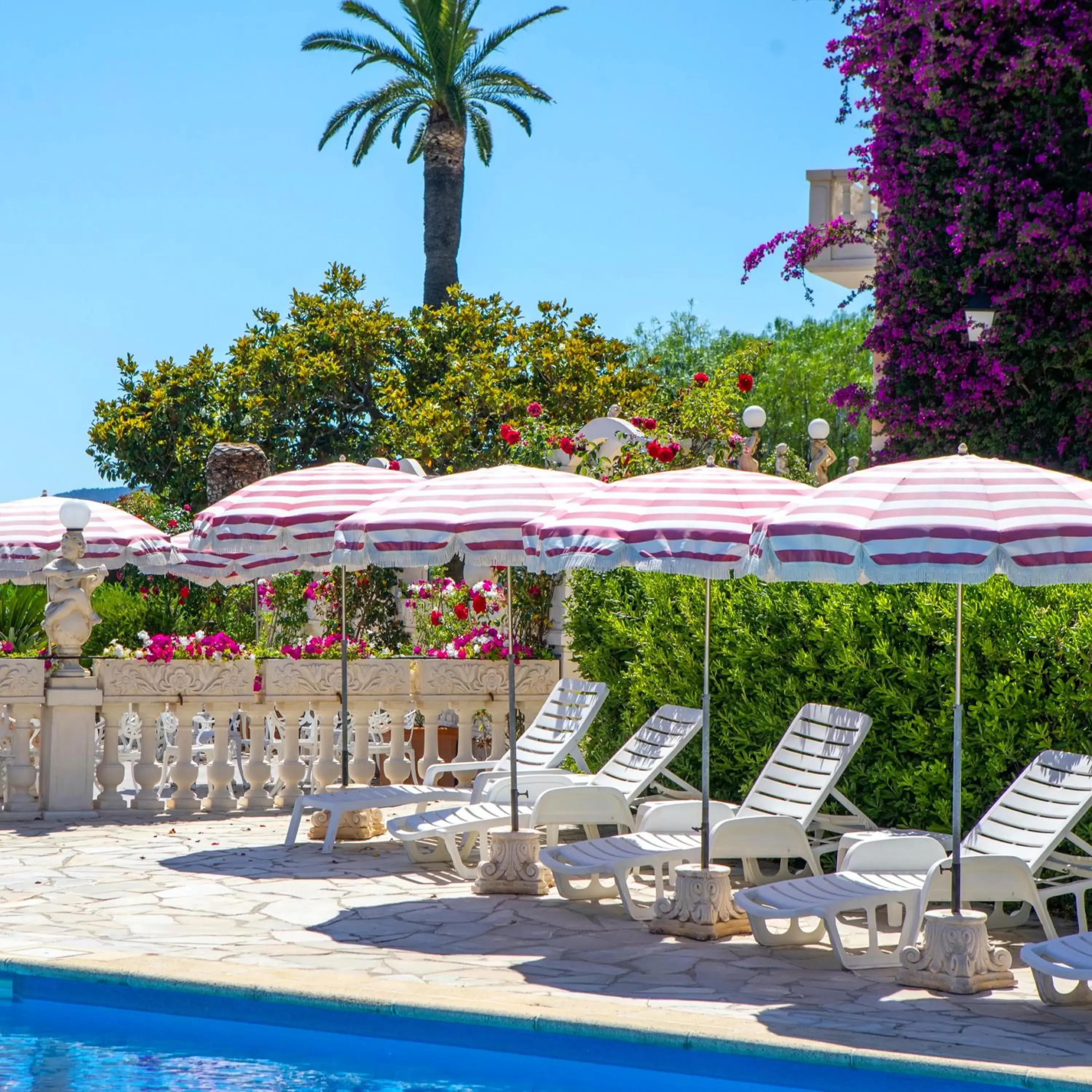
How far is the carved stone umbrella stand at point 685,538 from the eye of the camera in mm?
7664

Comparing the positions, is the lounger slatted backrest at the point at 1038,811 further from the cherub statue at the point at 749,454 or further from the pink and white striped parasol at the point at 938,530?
the cherub statue at the point at 749,454

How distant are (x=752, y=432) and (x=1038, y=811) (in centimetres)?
667

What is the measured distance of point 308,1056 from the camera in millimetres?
6828

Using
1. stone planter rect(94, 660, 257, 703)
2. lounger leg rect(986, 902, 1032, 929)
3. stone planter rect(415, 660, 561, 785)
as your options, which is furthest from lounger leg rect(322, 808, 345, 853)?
lounger leg rect(986, 902, 1032, 929)

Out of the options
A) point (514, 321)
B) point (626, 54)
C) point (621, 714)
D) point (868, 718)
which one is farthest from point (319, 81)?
point (868, 718)

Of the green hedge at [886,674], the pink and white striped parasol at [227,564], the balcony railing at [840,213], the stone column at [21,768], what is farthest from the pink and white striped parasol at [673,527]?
the balcony railing at [840,213]

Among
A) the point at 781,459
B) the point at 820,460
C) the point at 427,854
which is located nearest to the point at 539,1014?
the point at 427,854

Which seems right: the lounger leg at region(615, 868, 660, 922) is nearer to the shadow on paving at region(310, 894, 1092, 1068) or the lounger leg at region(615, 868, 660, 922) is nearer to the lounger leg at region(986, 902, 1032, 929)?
the shadow on paving at region(310, 894, 1092, 1068)

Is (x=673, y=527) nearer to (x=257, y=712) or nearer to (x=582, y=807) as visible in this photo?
(x=582, y=807)

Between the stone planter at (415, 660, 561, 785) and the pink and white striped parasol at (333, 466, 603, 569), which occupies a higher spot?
the pink and white striped parasol at (333, 466, 603, 569)

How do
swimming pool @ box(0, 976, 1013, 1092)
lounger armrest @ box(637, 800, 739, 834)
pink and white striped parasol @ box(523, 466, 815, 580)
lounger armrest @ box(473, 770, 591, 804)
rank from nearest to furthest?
swimming pool @ box(0, 976, 1013, 1092) → pink and white striped parasol @ box(523, 466, 815, 580) → lounger armrest @ box(637, 800, 739, 834) → lounger armrest @ box(473, 770, 591, 804)

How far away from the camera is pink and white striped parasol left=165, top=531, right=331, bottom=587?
557 inches

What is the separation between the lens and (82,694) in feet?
40.3

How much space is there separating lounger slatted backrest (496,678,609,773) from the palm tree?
70.4 ft
